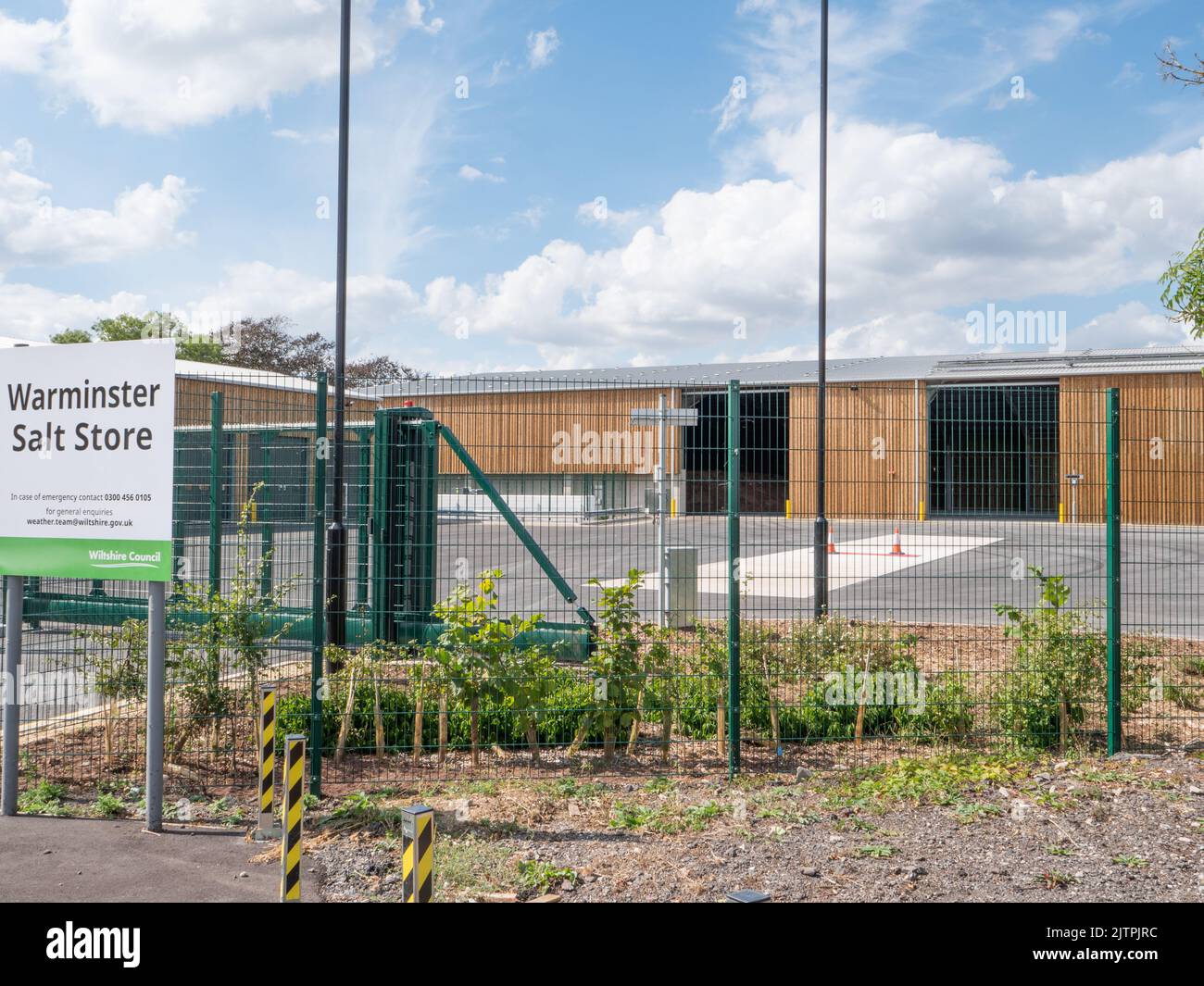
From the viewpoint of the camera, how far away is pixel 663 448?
7188 mm

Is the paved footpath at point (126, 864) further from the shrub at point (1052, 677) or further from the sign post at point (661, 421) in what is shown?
the shrub at point (1052, 677)

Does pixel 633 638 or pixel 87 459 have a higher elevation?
pixel 87 459

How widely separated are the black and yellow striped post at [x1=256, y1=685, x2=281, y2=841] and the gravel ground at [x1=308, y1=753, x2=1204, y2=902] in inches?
11.7

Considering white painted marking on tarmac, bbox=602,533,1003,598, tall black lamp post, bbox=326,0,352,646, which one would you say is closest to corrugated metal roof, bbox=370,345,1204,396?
white painted marking on tarmac, bbox=602,533,1003,598

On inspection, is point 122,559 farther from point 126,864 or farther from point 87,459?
point 126,864

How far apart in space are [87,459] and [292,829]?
9.75 ft

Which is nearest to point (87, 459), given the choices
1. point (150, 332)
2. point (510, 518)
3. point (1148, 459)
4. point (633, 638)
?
point (510, 518)

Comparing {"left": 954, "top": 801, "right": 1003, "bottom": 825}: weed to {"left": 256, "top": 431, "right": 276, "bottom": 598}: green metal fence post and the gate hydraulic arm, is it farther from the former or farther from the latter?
{"left": 256, "top": 431, "right": 276, "bottom": 598}: green metal fence post

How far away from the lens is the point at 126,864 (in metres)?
5.09

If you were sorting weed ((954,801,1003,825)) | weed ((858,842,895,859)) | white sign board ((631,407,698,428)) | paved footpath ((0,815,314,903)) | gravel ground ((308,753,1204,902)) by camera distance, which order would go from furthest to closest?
white sign board ((631,407,698,428)) < weed ((954,801,1003,825)) < weed ((858,842,895,859)) < paved footpath ((0,815,314,903)) < gravel ground ((308,753,1204,902))

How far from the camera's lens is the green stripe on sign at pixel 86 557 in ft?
18.7

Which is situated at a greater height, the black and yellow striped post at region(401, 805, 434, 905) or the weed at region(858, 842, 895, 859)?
the black and yellow striped post at region(401, 805, 434, 905)

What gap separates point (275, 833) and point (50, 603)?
7.90m

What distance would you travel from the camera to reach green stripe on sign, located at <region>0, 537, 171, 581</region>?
571cm
